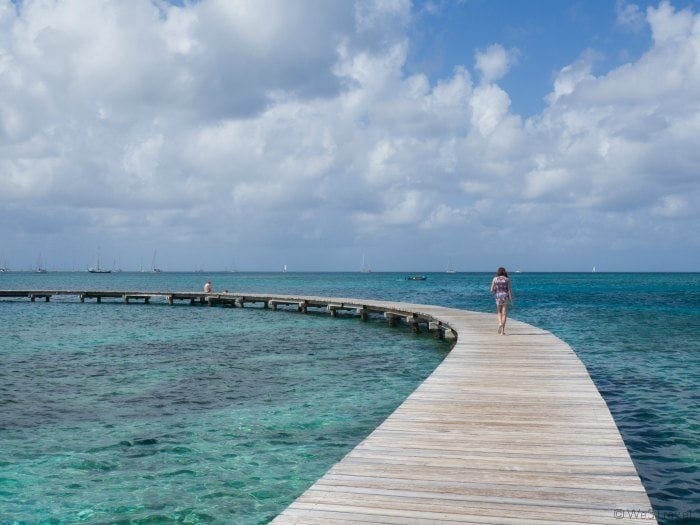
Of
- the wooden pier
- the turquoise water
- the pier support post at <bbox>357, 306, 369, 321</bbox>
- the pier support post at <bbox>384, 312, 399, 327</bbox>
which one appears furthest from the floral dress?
the pier support post at <bbox>357, 306, 369, 321</bbox>

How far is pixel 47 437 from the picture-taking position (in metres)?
10.1

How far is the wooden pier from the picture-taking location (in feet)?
14.9

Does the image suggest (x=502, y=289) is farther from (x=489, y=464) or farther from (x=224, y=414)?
(x=489, y=464)

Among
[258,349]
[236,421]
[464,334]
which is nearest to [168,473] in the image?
[236,421]

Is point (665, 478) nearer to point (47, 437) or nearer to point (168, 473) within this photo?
point (168, 473)

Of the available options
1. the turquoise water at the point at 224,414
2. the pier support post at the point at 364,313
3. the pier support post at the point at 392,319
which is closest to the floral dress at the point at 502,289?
the turquoise water at the point at 224,414

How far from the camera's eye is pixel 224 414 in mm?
11578

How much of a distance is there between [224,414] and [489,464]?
7126 millimetres

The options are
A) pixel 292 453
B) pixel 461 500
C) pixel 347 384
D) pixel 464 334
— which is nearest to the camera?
pixel 461 500

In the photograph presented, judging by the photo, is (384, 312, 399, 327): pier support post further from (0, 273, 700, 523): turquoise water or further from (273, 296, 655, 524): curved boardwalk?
(273, 296, 655, 524): curved boardwalk

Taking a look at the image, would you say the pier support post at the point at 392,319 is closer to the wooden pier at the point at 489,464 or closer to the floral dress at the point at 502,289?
the floral dress at the point at 502,289

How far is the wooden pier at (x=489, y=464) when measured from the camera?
4531mm

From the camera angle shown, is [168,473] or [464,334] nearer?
[168,473]

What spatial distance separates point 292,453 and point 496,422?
3.50 metres
